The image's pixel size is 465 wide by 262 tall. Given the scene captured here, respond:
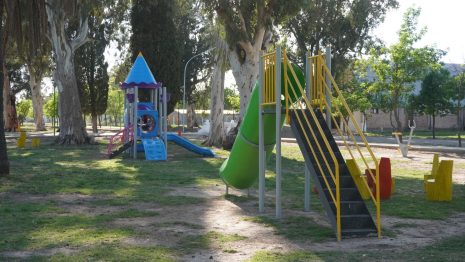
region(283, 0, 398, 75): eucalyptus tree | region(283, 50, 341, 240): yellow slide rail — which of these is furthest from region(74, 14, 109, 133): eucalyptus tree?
region(283, 50, 341, 240): yellow slide rail

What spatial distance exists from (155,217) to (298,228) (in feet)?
7.92

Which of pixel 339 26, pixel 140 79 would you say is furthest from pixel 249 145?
pixel 339 26

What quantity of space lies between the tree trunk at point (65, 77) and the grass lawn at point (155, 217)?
1387cm

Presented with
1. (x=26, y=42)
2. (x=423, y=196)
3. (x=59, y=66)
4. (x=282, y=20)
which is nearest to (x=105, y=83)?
(x=59, y=66)

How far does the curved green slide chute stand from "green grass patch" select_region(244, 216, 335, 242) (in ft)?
5.27

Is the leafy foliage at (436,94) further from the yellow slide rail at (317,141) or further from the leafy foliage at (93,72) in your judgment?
the yellow slide rail at (317,141)

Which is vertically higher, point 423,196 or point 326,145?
point 326,145

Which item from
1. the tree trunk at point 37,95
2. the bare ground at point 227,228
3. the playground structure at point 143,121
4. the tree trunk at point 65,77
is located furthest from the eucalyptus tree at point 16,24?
the tree trunk at point 37,95

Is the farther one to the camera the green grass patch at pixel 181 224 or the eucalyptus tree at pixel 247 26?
the eucalyptus tree at pixel 247 26

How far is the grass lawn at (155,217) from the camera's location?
6.95m

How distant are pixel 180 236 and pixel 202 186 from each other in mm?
5978

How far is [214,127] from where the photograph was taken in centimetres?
3112

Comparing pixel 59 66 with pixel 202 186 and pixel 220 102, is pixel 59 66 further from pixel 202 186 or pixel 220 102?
pixel 202 186

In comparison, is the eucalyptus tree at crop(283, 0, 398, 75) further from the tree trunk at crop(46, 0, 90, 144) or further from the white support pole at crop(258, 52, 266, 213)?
the white support pole at crop(258, 52, 266, 213)
